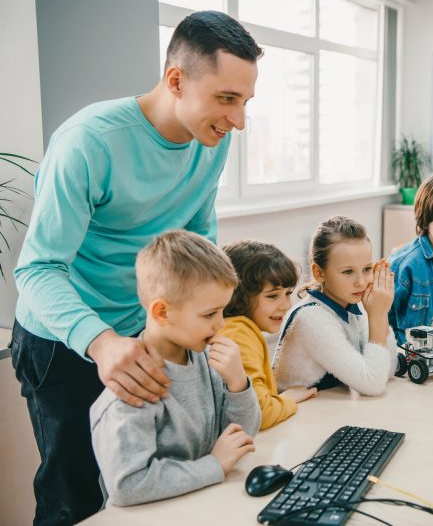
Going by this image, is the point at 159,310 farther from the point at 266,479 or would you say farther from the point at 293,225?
the point at 293,225

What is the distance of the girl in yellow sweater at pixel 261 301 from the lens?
150 centimetres

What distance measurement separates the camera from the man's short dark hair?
1294 mm

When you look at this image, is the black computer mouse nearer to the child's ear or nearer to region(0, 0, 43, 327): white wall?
the child's ear

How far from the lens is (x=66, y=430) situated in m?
1.44

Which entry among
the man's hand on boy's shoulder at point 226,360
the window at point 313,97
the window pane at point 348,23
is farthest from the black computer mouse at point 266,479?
the window pane at point 348,23

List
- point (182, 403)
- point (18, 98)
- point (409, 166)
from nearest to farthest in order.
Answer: point (182, 403), point (18, 98), point (409, 166)

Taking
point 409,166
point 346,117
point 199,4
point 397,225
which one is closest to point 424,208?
point 199,4

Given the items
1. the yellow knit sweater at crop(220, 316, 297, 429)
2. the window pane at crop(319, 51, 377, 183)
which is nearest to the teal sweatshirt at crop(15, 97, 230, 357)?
the yellow knit sweater at crop(220, 316, 297, 429)

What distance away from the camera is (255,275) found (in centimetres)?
156

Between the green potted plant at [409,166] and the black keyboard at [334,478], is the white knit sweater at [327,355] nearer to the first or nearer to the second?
the black keyboard at [334,478]

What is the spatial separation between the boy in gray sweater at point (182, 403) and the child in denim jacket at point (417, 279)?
1.18 m

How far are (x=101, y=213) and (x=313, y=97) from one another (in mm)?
3358

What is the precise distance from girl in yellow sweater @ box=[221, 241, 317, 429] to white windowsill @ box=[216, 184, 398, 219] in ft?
6.07

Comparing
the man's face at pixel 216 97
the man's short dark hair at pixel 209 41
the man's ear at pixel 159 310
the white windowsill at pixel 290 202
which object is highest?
the man's short dark hair at pixel 209 41
